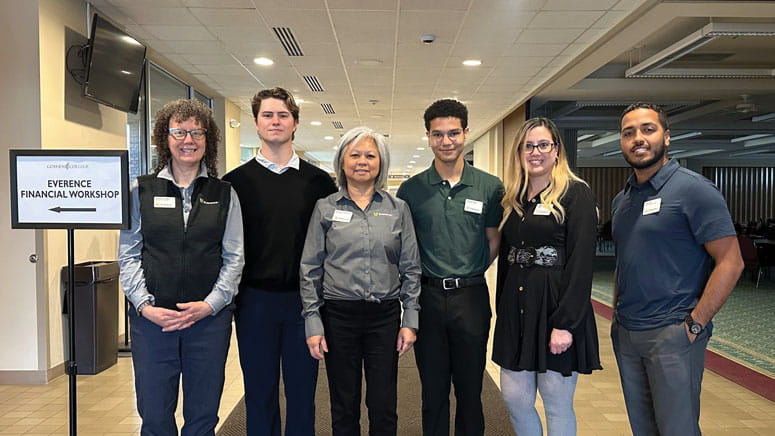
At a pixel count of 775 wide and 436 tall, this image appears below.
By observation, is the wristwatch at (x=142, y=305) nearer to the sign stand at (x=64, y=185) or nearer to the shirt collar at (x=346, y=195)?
the sign stand at (x=64, y=185)

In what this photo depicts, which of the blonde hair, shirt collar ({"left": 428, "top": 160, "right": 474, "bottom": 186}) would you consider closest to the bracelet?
shirt collar ({"left": 428, "top": 160, "right": 474, "bottom": 186})

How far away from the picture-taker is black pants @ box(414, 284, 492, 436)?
2.41 m

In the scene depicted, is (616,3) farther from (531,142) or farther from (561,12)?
(531,142)

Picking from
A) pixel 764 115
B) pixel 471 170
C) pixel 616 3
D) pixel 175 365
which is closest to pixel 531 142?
pixel 471 170

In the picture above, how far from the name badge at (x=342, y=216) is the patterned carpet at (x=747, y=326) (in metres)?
4.27

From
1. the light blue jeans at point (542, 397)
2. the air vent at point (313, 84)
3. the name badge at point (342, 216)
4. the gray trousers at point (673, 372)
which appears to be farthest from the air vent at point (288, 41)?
the gray trousers at point (673, 372)

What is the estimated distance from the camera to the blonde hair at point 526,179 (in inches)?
87.9

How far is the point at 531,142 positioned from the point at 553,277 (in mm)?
574

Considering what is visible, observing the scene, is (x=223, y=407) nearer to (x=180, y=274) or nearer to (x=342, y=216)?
(x=180, y=274)

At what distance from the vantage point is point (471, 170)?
2527mm

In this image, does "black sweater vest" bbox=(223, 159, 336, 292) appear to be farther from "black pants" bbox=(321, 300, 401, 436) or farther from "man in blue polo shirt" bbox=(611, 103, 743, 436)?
"man in blue polo shirt" bbox=(611, 103, 743, 436)

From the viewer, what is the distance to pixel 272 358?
245 centimetres

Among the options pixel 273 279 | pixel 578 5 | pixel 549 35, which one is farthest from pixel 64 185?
pixel 549 35

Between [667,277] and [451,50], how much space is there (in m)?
4.88
